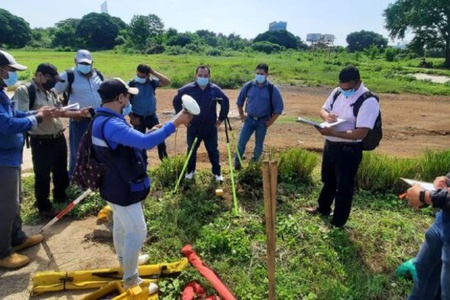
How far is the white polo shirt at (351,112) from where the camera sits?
153 inches

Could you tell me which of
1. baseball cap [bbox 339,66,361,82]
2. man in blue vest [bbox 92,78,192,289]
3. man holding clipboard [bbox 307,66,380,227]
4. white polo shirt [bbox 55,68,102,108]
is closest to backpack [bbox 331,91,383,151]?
man holding clipboard [bbox 307,66,380,227]

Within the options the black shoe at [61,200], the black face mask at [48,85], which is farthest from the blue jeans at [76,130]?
the black face mask at [48,85]

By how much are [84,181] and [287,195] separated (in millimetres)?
3315

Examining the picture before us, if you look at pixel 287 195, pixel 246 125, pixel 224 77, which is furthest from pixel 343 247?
pixel 224 77

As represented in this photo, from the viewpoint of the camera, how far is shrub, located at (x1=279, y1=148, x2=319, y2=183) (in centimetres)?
589

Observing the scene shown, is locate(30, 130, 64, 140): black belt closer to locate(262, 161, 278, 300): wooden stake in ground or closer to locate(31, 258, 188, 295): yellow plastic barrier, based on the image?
locate(31, 258, 188, 295): yellow plastic barrier

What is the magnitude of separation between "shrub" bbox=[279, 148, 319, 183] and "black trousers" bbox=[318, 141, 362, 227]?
3.60 ft

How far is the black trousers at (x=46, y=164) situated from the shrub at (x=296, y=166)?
3.41m

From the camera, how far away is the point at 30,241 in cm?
405

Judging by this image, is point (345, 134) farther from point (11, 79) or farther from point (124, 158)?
point (11, 79)

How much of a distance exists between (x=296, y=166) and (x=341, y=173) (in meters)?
1.70

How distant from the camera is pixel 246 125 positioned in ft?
20.9

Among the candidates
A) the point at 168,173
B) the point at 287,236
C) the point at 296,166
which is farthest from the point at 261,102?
the point at 287,236

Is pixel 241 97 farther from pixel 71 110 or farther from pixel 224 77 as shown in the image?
pixel 224 77
